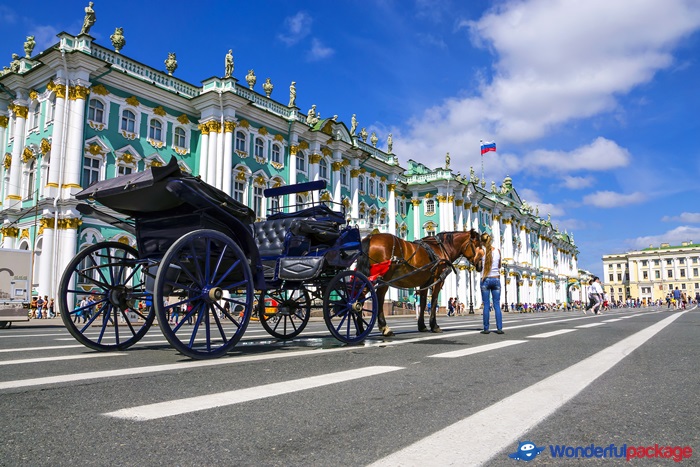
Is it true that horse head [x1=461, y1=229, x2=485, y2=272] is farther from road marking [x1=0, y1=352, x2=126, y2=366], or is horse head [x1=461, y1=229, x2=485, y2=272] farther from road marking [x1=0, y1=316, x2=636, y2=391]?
road marking [x1=0, y1=352, x2=126, y2=366]

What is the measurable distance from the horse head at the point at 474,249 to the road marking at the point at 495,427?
5973 millimetres

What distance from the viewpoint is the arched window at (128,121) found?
2853 centimetres

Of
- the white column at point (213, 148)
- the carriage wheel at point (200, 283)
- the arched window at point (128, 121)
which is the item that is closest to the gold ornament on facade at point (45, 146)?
the arched window at point (128, 121)

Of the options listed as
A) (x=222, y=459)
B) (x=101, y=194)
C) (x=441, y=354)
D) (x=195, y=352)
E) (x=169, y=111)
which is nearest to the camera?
(x=222, y=459)

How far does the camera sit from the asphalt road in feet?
7.86

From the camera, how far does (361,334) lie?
25.5ft

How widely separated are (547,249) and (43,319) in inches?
3266

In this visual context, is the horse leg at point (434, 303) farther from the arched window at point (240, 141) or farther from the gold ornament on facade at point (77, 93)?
the arched window at point (240, 141)

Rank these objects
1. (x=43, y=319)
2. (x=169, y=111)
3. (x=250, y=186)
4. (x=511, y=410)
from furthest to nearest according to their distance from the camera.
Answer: (x=250, y=186) < (x=169, y=111) < (x=43, y=319) < (x=511, y=410)

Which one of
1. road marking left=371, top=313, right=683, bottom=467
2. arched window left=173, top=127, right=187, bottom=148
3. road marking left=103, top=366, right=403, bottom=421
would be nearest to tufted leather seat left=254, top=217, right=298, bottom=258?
road marking left=103, top=366, right=403, bottom=421

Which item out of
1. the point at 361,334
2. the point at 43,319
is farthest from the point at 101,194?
the point at 43,319

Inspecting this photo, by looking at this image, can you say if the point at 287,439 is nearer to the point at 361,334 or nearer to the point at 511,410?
the point at 511,410

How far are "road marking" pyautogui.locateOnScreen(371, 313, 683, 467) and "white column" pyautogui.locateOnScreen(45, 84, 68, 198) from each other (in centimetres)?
2632

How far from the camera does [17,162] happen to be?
93.7 feet
